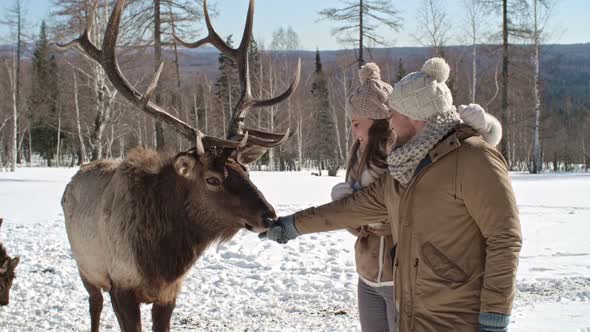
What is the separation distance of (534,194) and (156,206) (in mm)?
14925

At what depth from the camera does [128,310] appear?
13.7 feet

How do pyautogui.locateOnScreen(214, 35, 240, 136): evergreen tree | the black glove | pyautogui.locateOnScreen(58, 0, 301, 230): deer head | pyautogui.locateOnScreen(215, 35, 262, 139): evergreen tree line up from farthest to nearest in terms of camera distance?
pyautogui.locateOnScreen(214, 35, 240, 136): evergreen tree < pyautogui.locateOnScreen(215, 35, 262, 139): evergreen tree < pyautogui.locateOnScreen(58, 0, 301, 230): deer head < the black glove

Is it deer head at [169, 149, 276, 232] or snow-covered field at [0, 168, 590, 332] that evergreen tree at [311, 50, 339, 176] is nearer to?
snow-covered field at [0, 168, 590, 332]

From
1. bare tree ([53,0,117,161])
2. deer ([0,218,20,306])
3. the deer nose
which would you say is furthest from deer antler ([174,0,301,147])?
bare tree ([53,0,117,161])

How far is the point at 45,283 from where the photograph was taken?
6.81m

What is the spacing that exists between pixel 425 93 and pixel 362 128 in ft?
3.23

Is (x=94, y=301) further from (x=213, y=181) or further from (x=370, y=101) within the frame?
(x=370, y=101)

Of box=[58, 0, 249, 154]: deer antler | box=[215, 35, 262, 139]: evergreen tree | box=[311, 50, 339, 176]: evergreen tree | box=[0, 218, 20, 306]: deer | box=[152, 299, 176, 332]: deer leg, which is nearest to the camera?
box=[152, 299, 176, 332]: deer leg

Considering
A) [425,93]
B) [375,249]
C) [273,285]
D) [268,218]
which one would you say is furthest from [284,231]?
[273,285]

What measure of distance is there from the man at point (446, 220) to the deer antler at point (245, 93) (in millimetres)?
2040

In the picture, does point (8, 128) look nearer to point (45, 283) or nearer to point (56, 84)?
point (56, 84)

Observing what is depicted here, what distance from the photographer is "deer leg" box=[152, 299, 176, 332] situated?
4379 millimetres

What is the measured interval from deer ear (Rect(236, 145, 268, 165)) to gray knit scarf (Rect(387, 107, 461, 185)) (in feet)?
7.20

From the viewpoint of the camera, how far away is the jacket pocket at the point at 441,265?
7.34 feet
